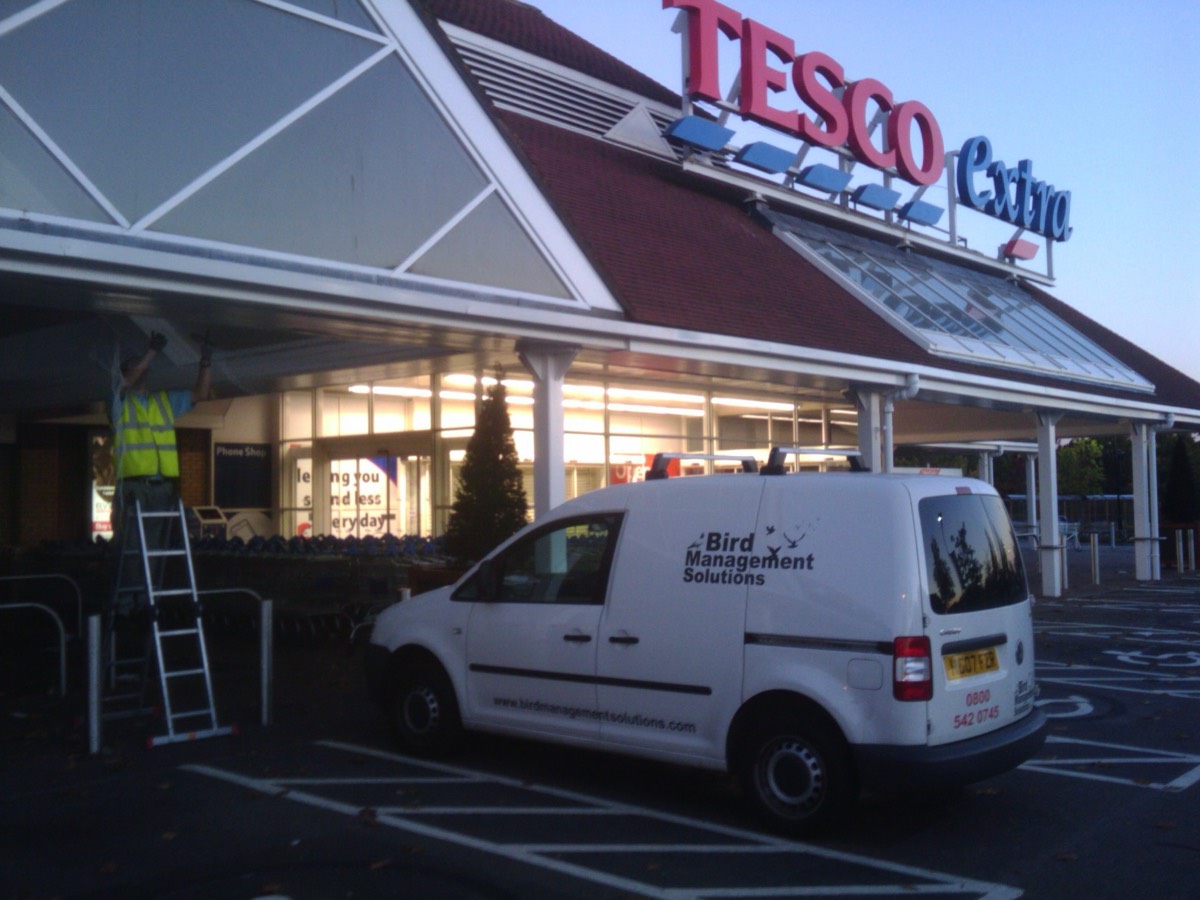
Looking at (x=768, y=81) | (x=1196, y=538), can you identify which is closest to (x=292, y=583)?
(x=768, y=81)

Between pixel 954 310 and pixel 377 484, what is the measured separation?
1055 centimetres

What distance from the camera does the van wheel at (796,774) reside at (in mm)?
6289

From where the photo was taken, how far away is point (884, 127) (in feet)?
79.0

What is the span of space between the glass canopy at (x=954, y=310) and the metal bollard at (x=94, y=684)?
12.8 meters

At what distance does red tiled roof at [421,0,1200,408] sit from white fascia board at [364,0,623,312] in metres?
0.19

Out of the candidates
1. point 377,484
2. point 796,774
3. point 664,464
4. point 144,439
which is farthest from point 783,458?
point 377,484

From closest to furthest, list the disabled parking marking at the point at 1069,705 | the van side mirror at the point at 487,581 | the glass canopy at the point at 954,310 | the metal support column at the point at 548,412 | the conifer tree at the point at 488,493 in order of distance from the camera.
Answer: the van side mirror at the point at 487,581 < the disabled parking marking at the point at 1069,705 < the metal support column at the point at 548,412 < the conifer tree at the point at 488,493 < the glass canopy at the point at 954,310

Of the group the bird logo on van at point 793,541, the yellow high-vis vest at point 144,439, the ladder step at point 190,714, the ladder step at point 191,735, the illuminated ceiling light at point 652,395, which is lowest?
the ladder step at point 191,735

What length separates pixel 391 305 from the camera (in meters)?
9.60

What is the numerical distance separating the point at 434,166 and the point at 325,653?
20.1 feet

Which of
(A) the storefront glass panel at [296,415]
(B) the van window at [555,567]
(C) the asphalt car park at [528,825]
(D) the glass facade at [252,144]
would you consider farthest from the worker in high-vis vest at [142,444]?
(A) the storefront glass panel at [296,415]

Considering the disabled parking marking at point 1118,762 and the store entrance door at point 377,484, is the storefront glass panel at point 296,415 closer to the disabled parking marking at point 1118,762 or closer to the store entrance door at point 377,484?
the store entrance door at point 377,484

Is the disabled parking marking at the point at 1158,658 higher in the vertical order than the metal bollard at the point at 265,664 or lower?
lower

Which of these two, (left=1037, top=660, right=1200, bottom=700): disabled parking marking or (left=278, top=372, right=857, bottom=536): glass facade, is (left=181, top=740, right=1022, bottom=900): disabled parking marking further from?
(left=278, top=372, right=857, bottom=536): glass facade
